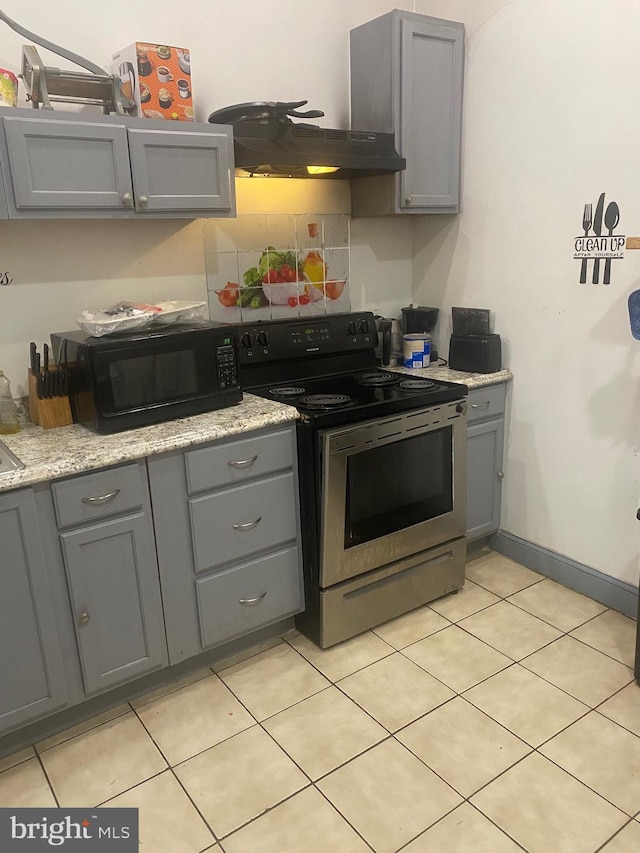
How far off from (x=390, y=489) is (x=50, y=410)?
4.12 ft

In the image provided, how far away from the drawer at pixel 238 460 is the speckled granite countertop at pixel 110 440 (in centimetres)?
5

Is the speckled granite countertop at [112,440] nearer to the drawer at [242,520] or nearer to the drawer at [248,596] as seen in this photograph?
the drawer at [242,520]

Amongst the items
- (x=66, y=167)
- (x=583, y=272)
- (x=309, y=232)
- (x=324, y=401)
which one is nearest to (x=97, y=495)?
(x=324, y=401)

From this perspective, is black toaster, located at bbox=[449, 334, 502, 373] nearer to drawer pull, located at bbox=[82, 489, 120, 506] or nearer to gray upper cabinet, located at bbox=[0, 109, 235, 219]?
gray upper cabinet, located at bbox=[0, 109, 235, 219]

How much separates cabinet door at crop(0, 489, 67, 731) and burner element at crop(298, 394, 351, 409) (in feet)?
3.30

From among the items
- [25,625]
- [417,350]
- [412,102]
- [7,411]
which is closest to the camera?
[25,625]

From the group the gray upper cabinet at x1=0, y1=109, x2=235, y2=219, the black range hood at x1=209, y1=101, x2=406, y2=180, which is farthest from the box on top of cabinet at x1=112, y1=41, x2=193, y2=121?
the black range hood at x1=209, y1=101, x2=406, y2=180

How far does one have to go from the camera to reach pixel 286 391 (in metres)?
2.61

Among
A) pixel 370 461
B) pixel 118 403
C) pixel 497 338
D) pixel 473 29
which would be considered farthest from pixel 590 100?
pixel 118 403

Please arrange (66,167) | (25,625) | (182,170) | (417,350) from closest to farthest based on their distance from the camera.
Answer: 1. (25,625)
2. (66,167)
3. (182,170)
4. (417,350)

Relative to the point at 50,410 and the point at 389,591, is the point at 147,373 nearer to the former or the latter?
the point at 50,410

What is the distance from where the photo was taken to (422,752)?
197 centimetres

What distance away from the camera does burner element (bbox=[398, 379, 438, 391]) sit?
8.61ft

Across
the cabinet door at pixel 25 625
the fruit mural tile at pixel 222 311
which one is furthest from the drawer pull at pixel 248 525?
the fruit mural tile at pixel 222 311
